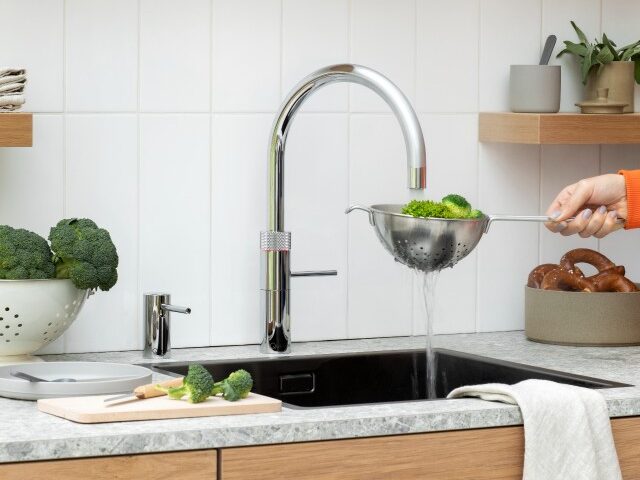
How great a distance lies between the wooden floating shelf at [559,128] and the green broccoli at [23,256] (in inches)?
35.2

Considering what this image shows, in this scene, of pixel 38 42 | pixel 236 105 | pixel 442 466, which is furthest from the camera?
pixel 236 105

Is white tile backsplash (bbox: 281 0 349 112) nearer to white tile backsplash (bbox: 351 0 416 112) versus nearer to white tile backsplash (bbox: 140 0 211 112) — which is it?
white tile backsplash (bbox: 351 0 416 112)

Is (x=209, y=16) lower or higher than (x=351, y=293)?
higher

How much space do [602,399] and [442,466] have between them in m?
0.24

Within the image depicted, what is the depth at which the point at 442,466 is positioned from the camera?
5.13 feet

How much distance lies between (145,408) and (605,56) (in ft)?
4.10

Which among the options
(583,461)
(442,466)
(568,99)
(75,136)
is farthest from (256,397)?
(568,99)

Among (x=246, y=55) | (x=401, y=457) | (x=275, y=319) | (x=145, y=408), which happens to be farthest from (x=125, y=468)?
(x=246, y=55)

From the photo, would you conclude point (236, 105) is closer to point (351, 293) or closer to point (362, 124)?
point (362, 124)

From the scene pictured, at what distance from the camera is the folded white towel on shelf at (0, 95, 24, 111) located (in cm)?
178

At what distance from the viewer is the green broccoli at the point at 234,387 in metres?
1.56

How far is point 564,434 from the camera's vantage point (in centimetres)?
161

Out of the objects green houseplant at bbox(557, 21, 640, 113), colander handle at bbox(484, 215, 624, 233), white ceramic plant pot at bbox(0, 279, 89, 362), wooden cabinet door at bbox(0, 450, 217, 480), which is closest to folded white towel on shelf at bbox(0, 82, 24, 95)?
white ceramic plant pot at bbox(0, 279, 89, 362)

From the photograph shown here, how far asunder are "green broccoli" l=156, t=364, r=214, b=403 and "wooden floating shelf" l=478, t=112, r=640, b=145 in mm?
915
